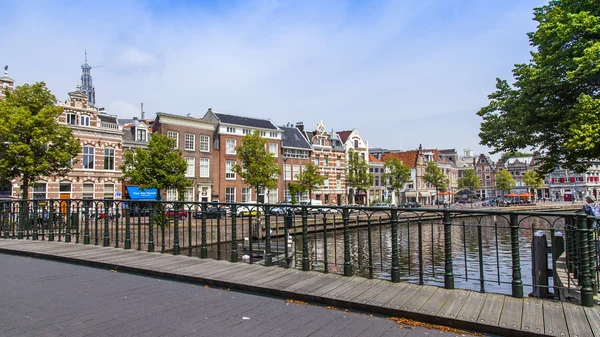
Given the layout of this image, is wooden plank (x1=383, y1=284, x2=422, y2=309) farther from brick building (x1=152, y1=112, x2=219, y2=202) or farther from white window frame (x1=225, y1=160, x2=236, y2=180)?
white window frame (x1=225, y1=160, x2=236, y2=180)

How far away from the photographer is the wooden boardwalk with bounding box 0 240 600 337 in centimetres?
457

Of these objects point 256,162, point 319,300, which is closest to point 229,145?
point 256,162

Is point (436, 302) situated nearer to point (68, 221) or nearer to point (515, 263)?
point (515, 263)

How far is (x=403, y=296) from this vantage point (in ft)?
18.6

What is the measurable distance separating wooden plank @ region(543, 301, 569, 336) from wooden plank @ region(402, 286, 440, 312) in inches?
56.2

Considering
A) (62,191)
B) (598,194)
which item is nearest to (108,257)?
(62,191)

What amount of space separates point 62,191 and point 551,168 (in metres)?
37.1

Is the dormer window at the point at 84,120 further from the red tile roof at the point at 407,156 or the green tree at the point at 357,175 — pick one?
the red tile roof at the point at 407,156

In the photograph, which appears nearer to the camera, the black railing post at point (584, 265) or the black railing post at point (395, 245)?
the black railing post at point (584, 265)

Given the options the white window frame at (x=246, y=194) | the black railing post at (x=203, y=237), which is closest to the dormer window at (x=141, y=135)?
the white window frame at (x=246, y=194)

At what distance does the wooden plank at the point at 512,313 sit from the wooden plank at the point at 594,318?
0.71 metres

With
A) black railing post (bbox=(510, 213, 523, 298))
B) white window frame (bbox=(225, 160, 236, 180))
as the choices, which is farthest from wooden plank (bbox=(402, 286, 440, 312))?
white window frame (bbox=(225, 160, 236, 180))

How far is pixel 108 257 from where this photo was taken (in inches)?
356

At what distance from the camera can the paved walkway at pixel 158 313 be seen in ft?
15.2
